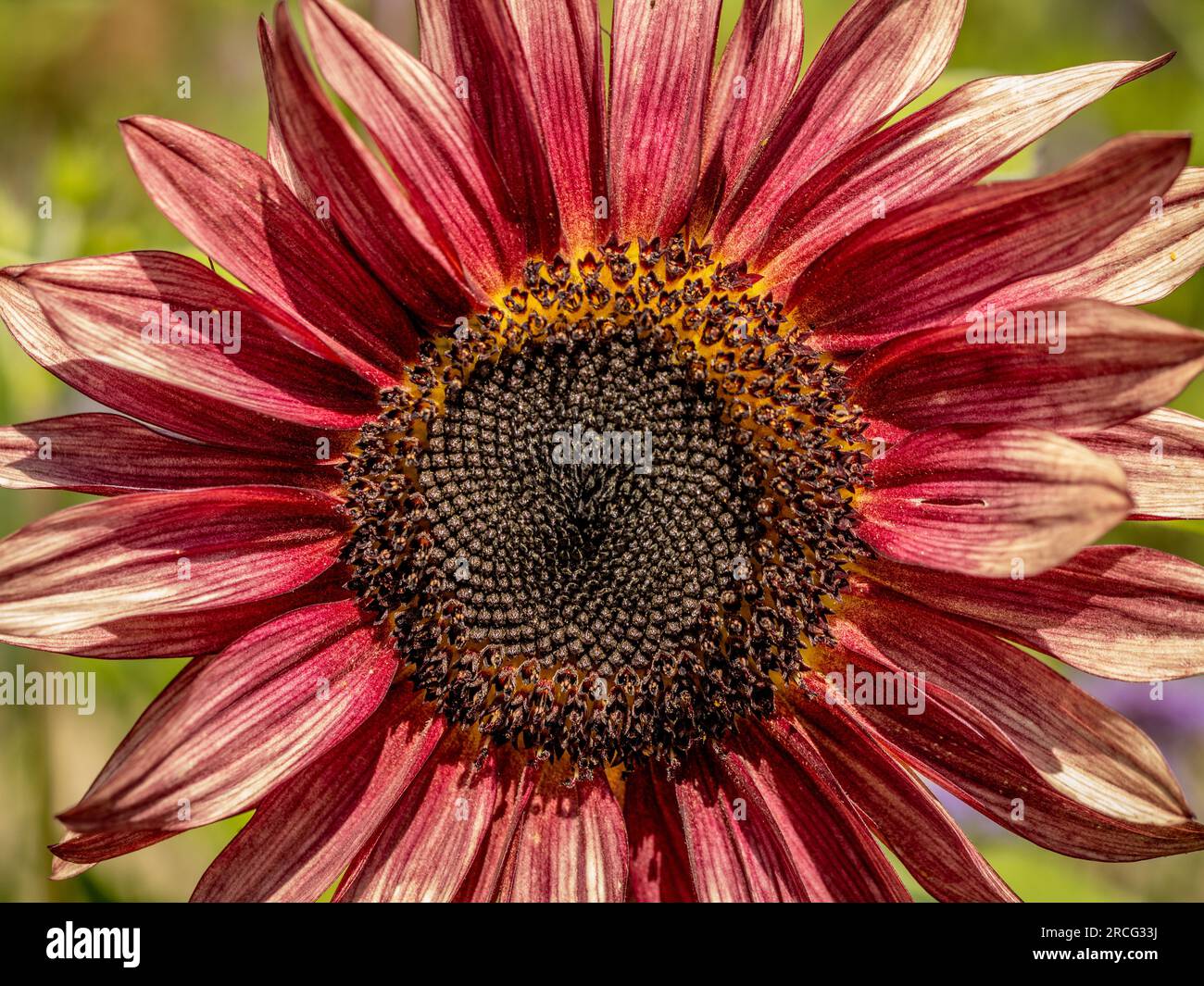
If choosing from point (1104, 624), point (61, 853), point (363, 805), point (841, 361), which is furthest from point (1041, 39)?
point (61, 853)

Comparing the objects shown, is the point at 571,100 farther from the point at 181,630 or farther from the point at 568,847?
the point at 568,847

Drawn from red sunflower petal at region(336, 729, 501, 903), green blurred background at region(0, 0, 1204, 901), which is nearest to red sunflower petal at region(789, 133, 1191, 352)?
green blurred background at region(0, 0, 1204, 901)

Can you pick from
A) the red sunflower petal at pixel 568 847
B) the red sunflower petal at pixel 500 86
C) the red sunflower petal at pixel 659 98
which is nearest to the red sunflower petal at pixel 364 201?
the red sunflower petal at pixel 500 86

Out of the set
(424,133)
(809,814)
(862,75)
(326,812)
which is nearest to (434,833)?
(326,812)

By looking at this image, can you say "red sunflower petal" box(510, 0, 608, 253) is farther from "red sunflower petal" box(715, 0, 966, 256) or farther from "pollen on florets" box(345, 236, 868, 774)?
"red sunflower petal" box(715, 0, 966, 256)

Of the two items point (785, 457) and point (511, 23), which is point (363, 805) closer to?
point (785, 457)
